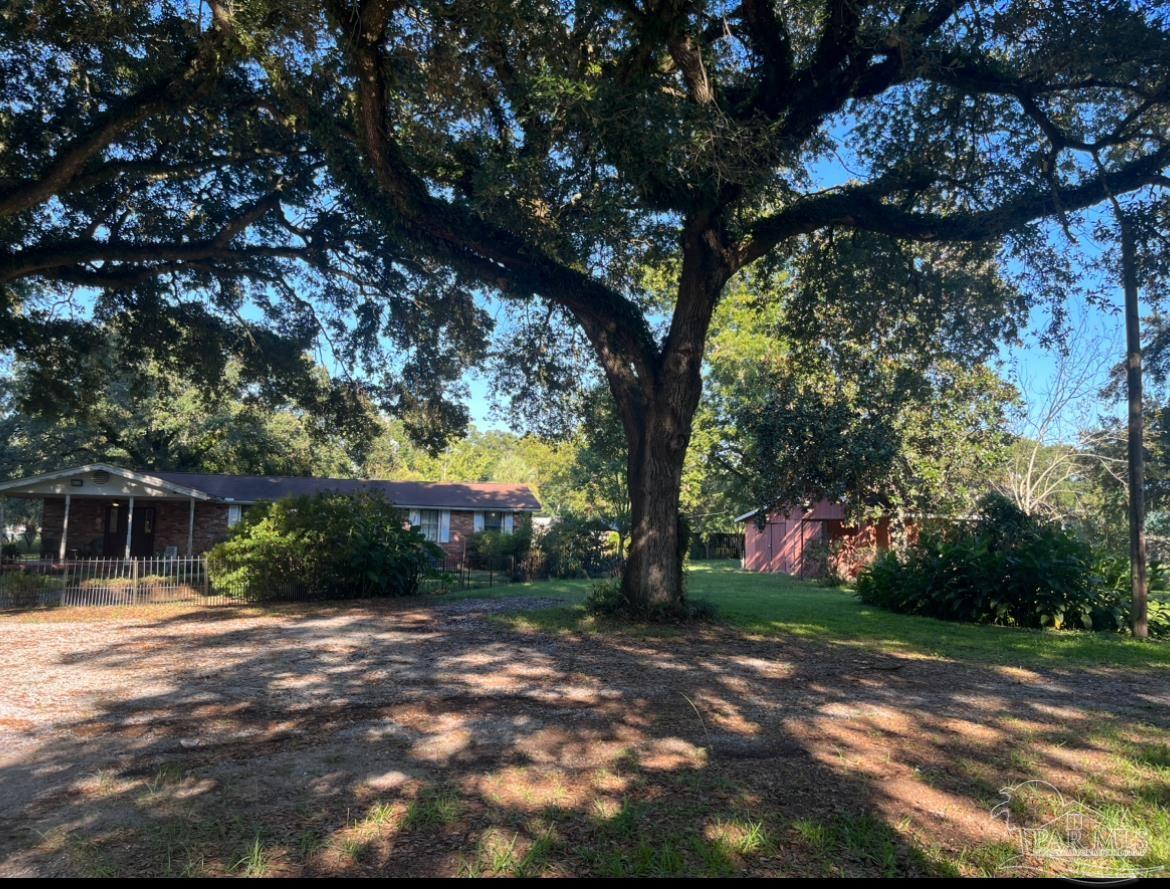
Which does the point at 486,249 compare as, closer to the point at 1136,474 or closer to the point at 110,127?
the point at 110,127

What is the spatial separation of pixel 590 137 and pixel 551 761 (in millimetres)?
7553

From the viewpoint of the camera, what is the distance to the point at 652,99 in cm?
895

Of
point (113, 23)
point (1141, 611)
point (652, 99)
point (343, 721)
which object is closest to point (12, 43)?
point (113, 23)

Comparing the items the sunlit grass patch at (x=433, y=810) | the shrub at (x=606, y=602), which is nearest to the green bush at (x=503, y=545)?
the shrub at (x=606, y=602)

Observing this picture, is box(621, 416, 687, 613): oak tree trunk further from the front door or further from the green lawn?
the front door

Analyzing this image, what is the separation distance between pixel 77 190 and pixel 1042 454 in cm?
3055

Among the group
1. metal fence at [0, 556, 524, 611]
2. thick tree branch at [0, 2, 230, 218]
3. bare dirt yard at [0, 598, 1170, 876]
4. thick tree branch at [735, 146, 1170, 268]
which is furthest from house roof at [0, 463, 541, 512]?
bare dirt yard at [0, 598, 1170, 876]

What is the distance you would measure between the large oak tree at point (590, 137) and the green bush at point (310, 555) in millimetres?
5393

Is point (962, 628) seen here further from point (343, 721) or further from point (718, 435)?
point (718, 435)

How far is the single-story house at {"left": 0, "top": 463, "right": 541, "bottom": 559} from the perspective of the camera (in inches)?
877

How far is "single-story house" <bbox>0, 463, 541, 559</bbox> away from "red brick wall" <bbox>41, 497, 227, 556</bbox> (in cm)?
3

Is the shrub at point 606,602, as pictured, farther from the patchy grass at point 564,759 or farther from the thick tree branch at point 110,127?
the thick tree branch at point 110,127

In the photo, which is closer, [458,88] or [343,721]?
[343,721]

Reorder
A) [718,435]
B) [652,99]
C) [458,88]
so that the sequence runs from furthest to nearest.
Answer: [718,435] < [458,88] < [652,99]
